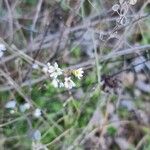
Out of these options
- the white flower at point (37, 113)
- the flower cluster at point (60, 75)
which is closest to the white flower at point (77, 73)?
the flower cluster at point (60, 75)

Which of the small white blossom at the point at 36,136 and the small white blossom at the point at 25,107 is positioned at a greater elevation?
the small white blossom at the point at 25,107

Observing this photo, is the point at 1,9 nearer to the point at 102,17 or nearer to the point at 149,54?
the point at 102,17

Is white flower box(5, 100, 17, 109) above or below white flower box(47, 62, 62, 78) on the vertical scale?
below

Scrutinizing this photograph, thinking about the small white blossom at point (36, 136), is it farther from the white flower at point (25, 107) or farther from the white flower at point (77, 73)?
the white flower at point (77, 73)

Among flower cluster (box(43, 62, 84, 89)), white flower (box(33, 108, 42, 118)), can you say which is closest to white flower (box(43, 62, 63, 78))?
flower cluster (box(43, 62, 84, 89))

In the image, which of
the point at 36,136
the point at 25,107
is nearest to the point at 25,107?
the point at 25,107

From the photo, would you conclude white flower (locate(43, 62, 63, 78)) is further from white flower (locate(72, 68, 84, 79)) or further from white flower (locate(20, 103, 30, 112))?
white flower (locate(20, 103, 30, 112))

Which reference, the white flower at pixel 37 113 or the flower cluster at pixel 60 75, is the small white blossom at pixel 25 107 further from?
the flower cluster at pixel 60 75

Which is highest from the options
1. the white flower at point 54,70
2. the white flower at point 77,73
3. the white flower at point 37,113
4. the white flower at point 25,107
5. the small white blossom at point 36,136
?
the white flower at point 54,70
